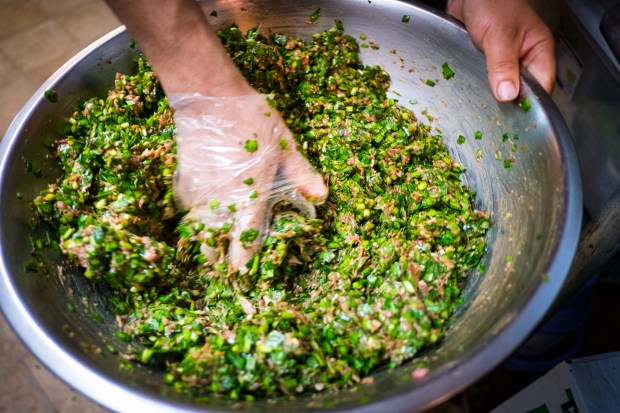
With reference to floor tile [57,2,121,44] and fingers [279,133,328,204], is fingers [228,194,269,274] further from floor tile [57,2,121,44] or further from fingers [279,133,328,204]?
floor tile [57,2,121,44]

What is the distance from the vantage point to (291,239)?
2020 millimetres

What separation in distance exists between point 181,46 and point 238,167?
0.49 metres

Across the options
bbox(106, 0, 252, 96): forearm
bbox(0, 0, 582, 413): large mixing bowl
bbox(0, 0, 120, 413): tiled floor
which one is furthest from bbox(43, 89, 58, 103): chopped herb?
bbox(0, 0, 120, 413): tiled floor

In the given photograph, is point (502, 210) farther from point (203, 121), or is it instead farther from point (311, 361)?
point (203, 121)

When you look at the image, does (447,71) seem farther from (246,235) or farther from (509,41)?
(246,235)

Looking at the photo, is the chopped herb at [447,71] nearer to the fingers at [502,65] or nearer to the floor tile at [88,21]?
the fingers at [502,65]

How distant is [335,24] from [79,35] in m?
3.41

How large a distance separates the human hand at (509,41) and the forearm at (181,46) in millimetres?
961

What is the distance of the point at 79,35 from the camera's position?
4.80m

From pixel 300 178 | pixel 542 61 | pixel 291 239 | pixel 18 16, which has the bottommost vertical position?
pixel 18 16

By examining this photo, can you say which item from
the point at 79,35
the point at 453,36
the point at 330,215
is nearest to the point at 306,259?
the point at 330,215

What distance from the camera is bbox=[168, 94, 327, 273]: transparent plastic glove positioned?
6.44 feet

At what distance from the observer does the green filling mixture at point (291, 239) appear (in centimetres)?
167

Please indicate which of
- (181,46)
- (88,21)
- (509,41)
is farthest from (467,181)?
(88,21)
